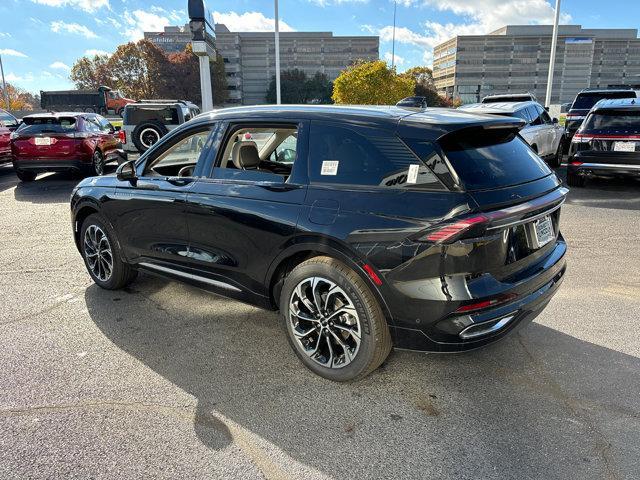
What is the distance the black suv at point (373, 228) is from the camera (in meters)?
2.60

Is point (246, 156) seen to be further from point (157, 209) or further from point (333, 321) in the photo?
point (333, 321)

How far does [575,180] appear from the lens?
10.1m

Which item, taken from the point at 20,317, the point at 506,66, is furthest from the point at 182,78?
the point at 20,317

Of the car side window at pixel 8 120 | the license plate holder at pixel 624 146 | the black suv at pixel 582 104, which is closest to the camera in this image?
the license plate holder at pixel 624 146

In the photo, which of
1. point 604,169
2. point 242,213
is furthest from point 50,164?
point 604,169

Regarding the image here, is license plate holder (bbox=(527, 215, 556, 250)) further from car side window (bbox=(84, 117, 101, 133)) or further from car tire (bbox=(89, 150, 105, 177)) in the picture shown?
car side window (bbox=(84, 117, 101, 133))

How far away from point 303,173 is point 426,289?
1.11 meters

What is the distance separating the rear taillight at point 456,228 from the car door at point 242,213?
93 centimetres

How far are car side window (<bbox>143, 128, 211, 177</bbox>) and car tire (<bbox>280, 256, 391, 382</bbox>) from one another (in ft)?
4.70

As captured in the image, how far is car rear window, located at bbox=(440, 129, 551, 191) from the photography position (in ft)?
8.86

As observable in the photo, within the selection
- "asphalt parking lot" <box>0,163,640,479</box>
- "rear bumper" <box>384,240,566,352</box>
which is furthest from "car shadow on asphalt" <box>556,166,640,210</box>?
"rear bumper" <box>384,240,566,352</box>

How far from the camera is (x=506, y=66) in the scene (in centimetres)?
12206

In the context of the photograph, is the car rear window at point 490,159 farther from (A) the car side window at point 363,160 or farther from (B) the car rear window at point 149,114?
(B) the car rear window at point 149,114

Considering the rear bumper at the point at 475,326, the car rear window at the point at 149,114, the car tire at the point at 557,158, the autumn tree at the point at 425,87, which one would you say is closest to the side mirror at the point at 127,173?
the rear bumper at the point at 475,326
